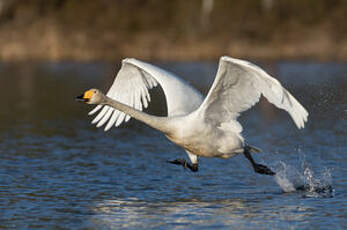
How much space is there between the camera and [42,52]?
3984cm

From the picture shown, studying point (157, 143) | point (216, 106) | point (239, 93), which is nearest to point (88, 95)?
point (216, 106)

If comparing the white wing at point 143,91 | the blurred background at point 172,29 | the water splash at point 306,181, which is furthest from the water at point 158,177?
the blurred background at point 172,29

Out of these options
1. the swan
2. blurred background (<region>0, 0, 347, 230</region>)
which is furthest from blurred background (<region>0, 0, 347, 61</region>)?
the swan

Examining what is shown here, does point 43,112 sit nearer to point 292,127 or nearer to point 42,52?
point 292,127

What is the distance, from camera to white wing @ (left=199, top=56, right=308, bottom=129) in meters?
9.24

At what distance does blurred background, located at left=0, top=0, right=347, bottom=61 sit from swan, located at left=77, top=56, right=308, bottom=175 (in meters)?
27.0

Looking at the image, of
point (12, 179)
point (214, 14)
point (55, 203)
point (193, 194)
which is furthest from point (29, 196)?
point (214, 14)

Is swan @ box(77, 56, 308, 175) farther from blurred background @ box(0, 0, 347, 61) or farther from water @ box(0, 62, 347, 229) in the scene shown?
blurred background @ box(0, 0, 347, 61)

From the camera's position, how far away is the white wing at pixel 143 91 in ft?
37.5

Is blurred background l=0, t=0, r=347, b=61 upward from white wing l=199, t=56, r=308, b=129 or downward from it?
upward

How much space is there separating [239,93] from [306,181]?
91.1 inches

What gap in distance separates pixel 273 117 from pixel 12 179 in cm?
977

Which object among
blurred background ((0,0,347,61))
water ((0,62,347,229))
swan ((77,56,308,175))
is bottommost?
water ((0,62,347,229))

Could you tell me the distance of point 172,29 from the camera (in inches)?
1806
